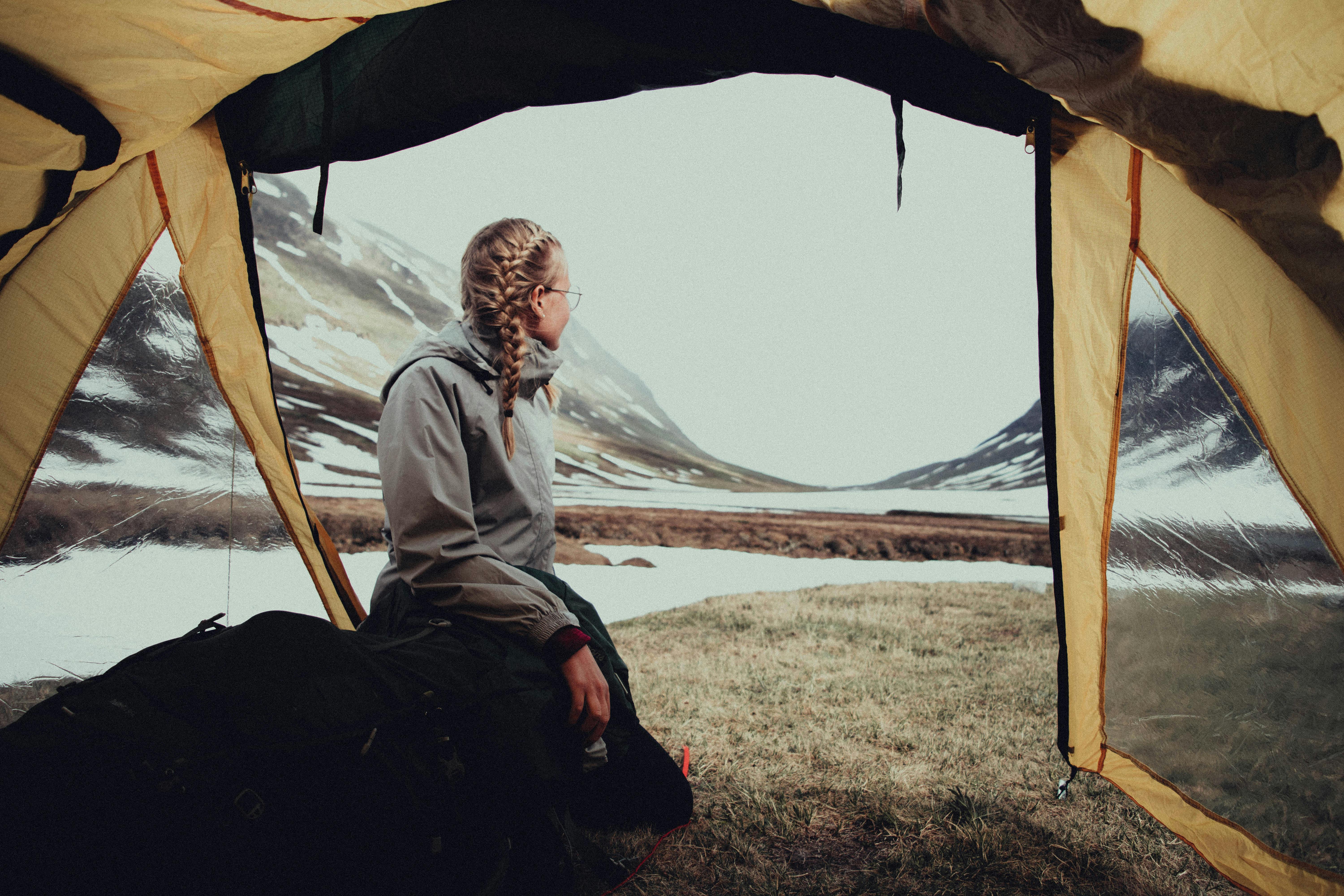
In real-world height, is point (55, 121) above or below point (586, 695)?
above

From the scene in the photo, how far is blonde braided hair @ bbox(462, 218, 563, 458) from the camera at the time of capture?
1.33 meters

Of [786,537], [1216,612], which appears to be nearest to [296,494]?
[1216,612]

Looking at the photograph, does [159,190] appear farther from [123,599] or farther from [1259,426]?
[1259,426]

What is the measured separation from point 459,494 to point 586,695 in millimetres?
394

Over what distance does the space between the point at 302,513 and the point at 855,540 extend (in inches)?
174

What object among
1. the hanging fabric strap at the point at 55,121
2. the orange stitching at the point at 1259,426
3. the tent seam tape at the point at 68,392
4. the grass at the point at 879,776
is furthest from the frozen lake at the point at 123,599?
the orange stitching at the point at 1259,426

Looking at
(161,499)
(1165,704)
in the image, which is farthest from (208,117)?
(1165,704)

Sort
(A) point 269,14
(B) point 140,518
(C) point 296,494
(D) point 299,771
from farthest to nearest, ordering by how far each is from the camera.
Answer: (C) point 296,494 < (B) point 140,518 < (A) point 269,14 < (D) point 299,771

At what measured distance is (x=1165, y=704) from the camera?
143cm

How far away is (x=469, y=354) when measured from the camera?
50.4 inches

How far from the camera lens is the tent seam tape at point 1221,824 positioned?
1.15m

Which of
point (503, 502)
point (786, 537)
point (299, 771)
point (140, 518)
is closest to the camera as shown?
point (299, 771)

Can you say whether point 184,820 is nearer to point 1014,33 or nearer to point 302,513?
point 302,513

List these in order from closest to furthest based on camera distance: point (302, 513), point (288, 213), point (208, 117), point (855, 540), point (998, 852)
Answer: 1. point (998, 852)
2. point (208, 117)
3. point (302, 513)
4. point (855, 540)
5. point (288, 213)
